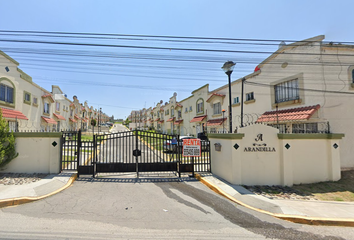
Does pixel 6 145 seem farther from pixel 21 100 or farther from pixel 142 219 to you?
pixel 21 100

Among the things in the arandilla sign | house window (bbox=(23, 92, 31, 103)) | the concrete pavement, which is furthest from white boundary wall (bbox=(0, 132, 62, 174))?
house window (bbox=(23, 92, 31, 103))

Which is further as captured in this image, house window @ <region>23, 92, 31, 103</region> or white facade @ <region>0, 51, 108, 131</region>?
house window @ <region>23, 92, 31, 103</region>

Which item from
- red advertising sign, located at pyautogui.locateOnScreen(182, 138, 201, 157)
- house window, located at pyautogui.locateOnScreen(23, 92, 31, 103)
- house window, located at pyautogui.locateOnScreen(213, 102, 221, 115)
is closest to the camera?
red advertising sign, located at pyautogui.locateOnScreen(182, 138, 201, 157)

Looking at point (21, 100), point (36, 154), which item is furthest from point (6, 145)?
point (21, 100)

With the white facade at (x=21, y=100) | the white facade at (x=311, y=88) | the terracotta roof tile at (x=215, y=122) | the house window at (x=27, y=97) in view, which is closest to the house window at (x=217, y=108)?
the terracotta roof tile at (x=215, y=122)

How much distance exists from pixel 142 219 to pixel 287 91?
12.7 metres

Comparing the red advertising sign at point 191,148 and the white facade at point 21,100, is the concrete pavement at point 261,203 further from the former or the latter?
the white facade at point 21,100

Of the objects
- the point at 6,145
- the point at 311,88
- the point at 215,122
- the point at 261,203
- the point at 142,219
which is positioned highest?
the point at 311,88

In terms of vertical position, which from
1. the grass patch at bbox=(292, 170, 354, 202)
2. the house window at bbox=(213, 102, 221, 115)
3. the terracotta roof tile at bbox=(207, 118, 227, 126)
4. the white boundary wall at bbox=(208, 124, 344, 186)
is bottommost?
the grass patch at bbox=(292, 170, 354, 202)

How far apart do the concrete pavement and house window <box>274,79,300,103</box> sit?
769 centimetres

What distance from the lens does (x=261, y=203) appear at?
17.1 feet

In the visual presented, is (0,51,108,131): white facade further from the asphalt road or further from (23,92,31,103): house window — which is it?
the asphalt road

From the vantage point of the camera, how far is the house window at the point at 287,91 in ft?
37.9

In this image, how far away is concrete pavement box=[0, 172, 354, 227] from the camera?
4.44 metres
